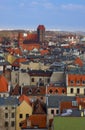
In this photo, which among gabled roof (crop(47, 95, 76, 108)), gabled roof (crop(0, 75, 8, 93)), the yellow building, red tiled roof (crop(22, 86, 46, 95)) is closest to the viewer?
the yellow building

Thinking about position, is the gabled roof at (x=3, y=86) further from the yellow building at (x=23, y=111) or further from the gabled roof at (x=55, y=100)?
the yellow building at (x=23, y=111)

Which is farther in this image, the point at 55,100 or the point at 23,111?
the point at 55,100

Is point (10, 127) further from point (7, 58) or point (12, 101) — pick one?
point (7, 58)

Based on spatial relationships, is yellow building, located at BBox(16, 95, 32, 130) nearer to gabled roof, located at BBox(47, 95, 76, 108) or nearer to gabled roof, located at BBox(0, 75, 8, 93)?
gabled roof, located at BBox(47, 95, 76, 108)

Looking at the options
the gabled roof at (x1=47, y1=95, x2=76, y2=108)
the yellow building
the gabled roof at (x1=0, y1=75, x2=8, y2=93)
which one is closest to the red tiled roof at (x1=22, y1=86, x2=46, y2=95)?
the gabled roof at (x1=0, y1=75, x2=8, y2=93)

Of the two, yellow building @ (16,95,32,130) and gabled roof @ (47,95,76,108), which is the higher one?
gabled roof @ (47,95,76,108)

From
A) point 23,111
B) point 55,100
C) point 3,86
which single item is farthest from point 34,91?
point 23,111

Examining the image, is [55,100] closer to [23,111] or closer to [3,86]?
[23,111]

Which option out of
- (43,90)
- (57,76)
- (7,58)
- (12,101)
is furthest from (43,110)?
(7,58)

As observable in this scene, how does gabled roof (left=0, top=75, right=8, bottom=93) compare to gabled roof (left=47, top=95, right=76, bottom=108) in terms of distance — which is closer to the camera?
gabled roof (left=47, top=95, right=76, bottom=108)

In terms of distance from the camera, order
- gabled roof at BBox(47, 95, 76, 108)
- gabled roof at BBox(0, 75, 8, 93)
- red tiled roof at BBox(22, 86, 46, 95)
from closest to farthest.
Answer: gabled roof at BBox(47, 95, 76, 108)
red tiled roof at BBox(22, 86, 46, 95)
gabled roof at BBox(0, 75, 8, 93)

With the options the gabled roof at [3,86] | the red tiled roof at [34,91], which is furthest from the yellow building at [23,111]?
the gabled roof at [3,86]
